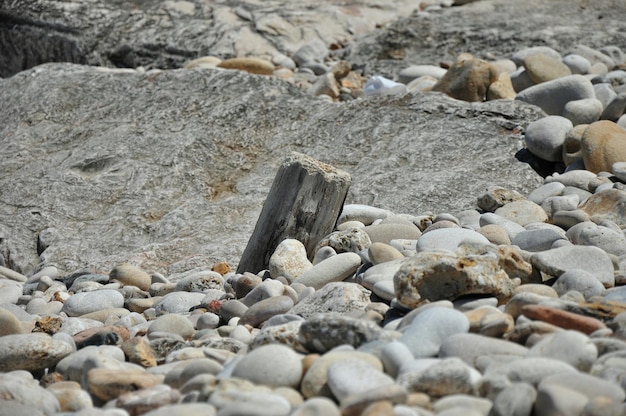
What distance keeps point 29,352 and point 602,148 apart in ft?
10.9

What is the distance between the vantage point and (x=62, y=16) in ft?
26.7

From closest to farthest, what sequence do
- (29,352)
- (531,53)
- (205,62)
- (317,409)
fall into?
(317,409) < (29,352) < (531,53) < (205,62)

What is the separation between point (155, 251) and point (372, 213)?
4.03 ft

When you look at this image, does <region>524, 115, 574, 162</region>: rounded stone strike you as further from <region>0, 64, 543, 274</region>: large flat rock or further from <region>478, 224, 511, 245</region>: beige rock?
<region>478, 224, 511, 245</region>: beige rock

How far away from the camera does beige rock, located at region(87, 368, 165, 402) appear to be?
7.65ft

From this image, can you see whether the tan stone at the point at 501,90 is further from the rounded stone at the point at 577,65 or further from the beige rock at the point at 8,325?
the beige rock at the point at 8,325

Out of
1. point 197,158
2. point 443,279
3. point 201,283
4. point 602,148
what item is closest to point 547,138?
point 602,148

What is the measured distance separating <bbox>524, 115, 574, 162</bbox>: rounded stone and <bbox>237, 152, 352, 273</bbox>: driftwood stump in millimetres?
1485

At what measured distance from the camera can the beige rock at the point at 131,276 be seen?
162 inches

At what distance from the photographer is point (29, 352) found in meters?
2.71

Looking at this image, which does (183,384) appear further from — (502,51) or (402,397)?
(502,51)

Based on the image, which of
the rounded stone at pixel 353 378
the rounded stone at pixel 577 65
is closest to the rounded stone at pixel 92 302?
the rounded stone at pixel 353 378

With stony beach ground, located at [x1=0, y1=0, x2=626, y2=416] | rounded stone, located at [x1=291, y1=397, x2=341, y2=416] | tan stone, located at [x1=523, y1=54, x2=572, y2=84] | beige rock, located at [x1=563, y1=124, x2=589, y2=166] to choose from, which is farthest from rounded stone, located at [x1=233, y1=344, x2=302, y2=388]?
tan stone, located at [x1=523, y1=54, x2=572, y2=84]

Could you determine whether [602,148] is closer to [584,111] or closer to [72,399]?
[584,111]
